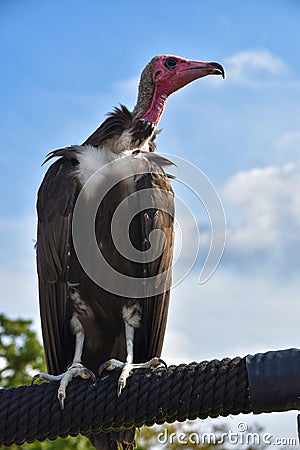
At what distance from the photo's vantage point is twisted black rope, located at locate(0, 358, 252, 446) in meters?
2.97

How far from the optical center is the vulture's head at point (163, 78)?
20.5ft

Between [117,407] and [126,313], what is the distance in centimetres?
226

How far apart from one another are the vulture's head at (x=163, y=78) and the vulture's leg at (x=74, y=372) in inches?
73.5

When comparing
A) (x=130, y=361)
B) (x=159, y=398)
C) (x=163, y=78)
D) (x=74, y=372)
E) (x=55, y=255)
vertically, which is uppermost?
(x=163, y=78)

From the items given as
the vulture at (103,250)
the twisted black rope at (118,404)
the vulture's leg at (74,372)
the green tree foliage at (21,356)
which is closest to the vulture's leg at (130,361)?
the vulture at (103,250)

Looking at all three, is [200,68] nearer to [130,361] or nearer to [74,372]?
[130,361]

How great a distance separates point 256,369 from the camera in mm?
2756

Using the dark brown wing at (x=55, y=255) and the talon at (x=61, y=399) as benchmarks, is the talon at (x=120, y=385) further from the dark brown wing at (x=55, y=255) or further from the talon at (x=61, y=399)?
the dark brown wing at (x=55, y=255)

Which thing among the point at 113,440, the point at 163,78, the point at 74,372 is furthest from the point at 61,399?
the point at 163,78

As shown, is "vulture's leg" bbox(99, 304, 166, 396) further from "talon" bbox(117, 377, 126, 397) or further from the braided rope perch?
the braided rope perch

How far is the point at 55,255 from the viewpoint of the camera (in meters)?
5.23

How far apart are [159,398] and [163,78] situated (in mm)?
3813

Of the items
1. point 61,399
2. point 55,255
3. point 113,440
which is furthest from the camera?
point 55,255

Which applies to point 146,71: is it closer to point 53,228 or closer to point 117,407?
point 53,228
